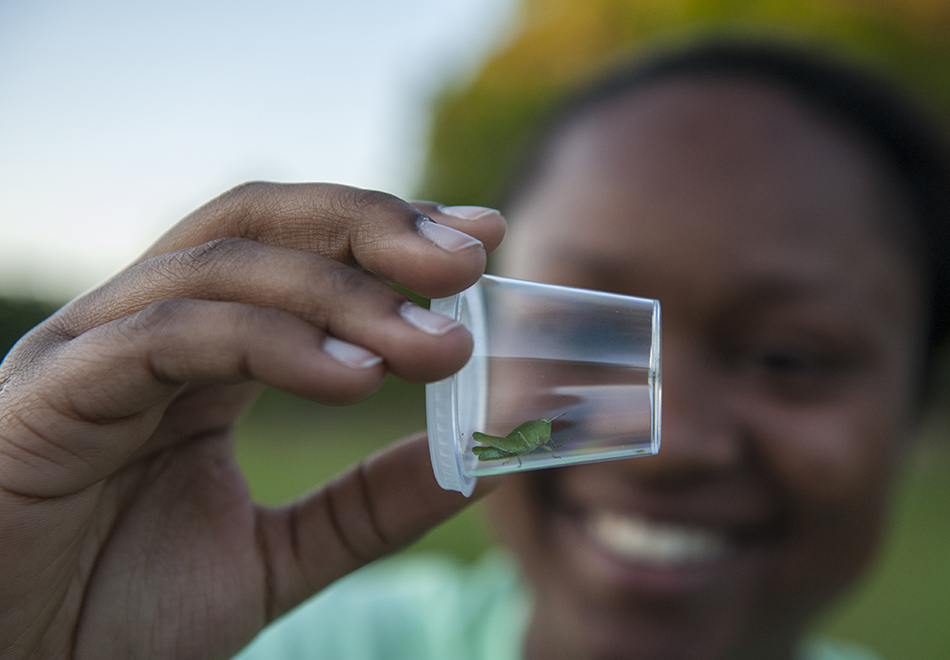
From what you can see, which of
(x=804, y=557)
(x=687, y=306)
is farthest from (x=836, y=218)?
(x=804, y=557)

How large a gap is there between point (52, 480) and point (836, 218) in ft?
7.01

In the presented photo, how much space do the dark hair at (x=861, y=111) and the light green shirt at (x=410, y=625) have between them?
1.72 meters

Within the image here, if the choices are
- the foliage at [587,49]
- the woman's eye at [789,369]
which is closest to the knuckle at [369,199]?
the woman's eye at [789,369]

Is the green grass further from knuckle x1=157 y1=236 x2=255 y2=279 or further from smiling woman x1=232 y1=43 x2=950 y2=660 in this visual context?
knuckle x1=157 y1=236 x2=255 y2=279

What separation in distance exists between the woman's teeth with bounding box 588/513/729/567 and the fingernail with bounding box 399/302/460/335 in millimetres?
1276

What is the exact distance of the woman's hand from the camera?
1.03 m

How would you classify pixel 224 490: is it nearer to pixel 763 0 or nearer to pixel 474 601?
pixel 474 601

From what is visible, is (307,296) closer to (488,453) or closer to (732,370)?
(488,453)

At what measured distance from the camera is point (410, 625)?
2.98 m

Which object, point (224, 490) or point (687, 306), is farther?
point (687, 306)

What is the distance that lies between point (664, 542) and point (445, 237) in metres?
1.41

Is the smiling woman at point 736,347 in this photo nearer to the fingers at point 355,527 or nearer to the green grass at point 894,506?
the green grass at point 894,506

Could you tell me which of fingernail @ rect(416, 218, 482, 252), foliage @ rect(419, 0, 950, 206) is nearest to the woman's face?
fingernail @ rect(416, 218, 482, 252)

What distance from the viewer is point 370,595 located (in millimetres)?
3021
